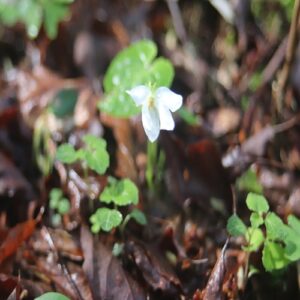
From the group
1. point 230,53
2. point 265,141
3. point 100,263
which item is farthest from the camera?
point 230,53

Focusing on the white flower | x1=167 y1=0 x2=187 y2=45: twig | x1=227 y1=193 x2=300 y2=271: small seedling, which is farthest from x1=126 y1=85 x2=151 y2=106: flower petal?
x1=167 y1=0 x2=187 y2=45: twig

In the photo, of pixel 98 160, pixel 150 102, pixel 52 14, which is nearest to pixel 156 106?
pixel 150 102

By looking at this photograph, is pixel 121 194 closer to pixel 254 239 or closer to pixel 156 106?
pixel 156 106

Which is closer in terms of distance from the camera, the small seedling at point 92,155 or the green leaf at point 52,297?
the green leaf at point 52,297

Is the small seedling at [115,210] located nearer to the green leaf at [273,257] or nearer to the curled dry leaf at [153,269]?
the curled dry leaf at [153,269]

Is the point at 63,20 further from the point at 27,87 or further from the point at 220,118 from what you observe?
the point at 220,118

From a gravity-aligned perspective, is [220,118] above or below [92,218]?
below

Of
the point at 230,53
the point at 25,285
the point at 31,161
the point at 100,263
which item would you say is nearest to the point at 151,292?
the point at 100,263

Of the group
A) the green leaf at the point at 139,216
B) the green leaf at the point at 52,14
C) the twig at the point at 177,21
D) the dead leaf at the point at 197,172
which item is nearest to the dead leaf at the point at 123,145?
the dead leaf at the point at 197,172
